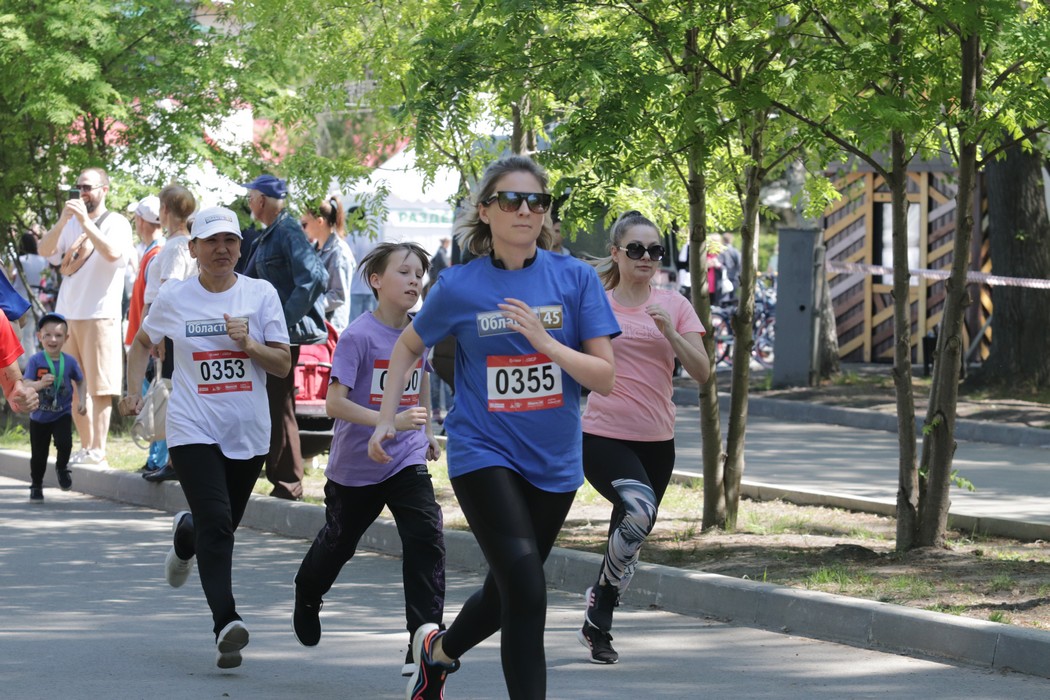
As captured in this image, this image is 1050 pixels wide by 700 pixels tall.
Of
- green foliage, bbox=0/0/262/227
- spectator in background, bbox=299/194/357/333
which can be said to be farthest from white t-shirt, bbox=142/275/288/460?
green foliage, bbox=0/0/262/227

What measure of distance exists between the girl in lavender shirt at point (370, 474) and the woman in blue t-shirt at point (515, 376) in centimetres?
111

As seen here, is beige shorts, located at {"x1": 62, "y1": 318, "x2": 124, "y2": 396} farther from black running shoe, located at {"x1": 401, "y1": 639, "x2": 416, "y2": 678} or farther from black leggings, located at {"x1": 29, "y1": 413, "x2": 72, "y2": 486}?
black running shoe, located at {"x1": 401, "y1": 639, "x2": 416, "y2": 678}

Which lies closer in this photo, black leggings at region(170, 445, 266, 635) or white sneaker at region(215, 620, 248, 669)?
white sneaker at region(215, 620, 248, 669)

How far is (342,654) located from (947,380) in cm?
369

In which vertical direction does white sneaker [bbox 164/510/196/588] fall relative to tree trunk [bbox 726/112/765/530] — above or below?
below

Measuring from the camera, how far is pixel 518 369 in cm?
538

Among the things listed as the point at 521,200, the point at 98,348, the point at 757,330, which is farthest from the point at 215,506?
the point at 757,330

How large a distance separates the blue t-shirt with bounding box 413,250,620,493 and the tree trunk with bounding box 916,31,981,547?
3.97 m

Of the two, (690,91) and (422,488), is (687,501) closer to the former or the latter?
(690,91)

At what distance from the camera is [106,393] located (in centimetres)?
1348

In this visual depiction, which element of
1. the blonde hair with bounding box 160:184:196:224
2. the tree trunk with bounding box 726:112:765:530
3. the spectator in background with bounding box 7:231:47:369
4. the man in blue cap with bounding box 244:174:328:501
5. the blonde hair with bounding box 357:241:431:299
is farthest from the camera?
the spectator in background with bounding box 7:231:47:369

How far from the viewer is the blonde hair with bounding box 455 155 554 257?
5.55 metres

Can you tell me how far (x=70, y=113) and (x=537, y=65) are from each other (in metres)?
7.35

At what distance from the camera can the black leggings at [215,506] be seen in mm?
6724
